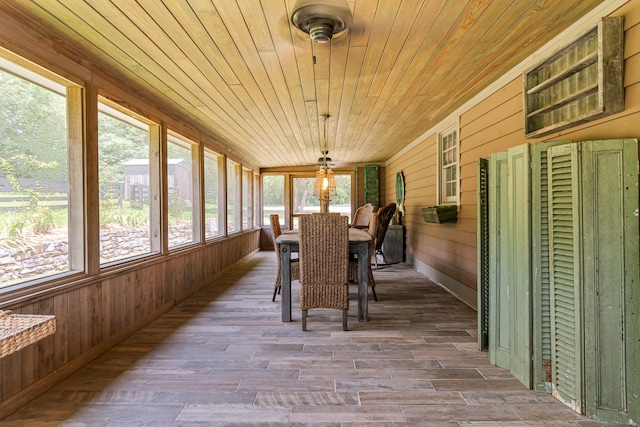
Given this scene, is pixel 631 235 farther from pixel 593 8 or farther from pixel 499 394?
pixel 593 8

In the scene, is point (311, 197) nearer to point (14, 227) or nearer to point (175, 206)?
point (175, 206)

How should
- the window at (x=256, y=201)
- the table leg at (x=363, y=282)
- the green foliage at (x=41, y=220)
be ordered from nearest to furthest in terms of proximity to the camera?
1. the green foliage at (x=41, y=220)
2. the table leg at (x=363, y=282)
3. the window at (x=256, y=201)

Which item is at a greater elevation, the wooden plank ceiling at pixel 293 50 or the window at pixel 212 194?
the wooden plank ceiling at pixel 293 50

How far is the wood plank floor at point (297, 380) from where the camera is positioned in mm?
1747

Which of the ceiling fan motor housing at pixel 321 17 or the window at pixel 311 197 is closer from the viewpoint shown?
the ceiling fan motor housing at pixel 321 17

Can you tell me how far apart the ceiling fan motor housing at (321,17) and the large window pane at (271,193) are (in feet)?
22.5

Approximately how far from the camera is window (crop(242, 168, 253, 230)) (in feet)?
24.4

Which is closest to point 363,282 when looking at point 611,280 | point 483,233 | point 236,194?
point 483,233

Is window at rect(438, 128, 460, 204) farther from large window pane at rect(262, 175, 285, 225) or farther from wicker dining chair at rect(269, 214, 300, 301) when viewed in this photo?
large window pane at rect(262, 175, 285, 225)

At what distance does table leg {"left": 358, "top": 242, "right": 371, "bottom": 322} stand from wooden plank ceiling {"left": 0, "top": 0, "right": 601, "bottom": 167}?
1565 millimetres

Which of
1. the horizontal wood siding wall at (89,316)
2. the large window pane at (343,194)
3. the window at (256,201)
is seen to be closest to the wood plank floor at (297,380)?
the horizontal wood siding wall at (89,316)

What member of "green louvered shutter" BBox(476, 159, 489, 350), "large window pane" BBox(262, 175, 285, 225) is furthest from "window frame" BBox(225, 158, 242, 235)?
"green louvered shutter" BBox(476, 159, 489, 350)

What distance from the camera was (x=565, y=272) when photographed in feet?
→ 6.00

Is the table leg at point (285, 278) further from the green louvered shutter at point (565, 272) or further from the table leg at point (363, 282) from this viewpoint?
the green louvered shutter at point (565, 272)
